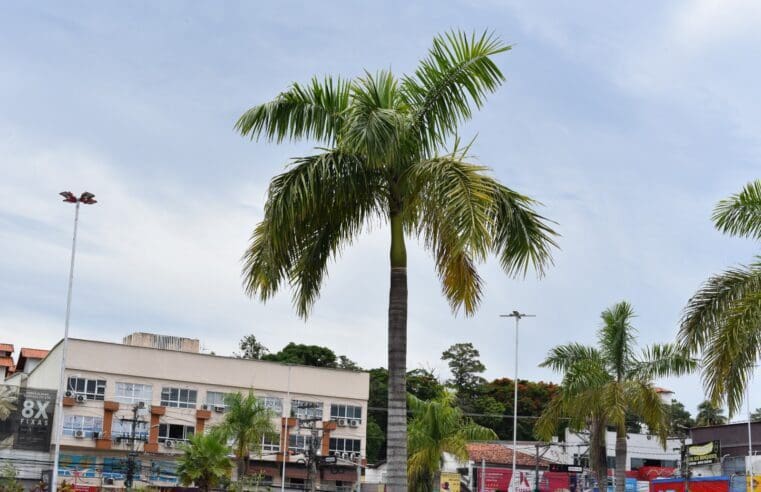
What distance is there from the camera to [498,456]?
90.6 meters

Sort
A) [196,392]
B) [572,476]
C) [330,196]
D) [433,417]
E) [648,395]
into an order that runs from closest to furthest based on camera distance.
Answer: [330,196]
[648,395]
[433,417]
[196,392]
[572,476]

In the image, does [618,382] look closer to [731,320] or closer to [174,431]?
[731,320]

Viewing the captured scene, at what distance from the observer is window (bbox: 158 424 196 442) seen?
7400 cm

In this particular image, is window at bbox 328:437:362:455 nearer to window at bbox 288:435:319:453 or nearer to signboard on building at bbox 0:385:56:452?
window at bbox 288:435:319:453

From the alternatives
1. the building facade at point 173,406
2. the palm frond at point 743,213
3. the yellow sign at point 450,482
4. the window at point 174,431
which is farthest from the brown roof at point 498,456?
the palm frond at point 743,213

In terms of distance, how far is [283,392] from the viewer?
80812mm

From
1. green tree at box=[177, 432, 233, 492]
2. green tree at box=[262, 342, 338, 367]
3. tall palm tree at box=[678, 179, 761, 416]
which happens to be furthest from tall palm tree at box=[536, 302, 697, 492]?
green tree at box=[262, 342, 338, 367]

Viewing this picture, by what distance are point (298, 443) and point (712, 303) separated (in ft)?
212

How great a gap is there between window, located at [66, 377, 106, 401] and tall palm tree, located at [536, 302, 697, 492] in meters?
41.4

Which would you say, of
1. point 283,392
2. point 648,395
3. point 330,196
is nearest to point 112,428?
point 283,392

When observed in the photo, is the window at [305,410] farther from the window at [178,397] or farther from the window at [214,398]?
the window at [178,397]

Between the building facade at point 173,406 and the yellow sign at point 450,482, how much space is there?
701 centimetres

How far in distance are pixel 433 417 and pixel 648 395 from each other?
12.1 metres

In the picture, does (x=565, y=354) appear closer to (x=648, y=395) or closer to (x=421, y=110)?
(x=648, y=395)
